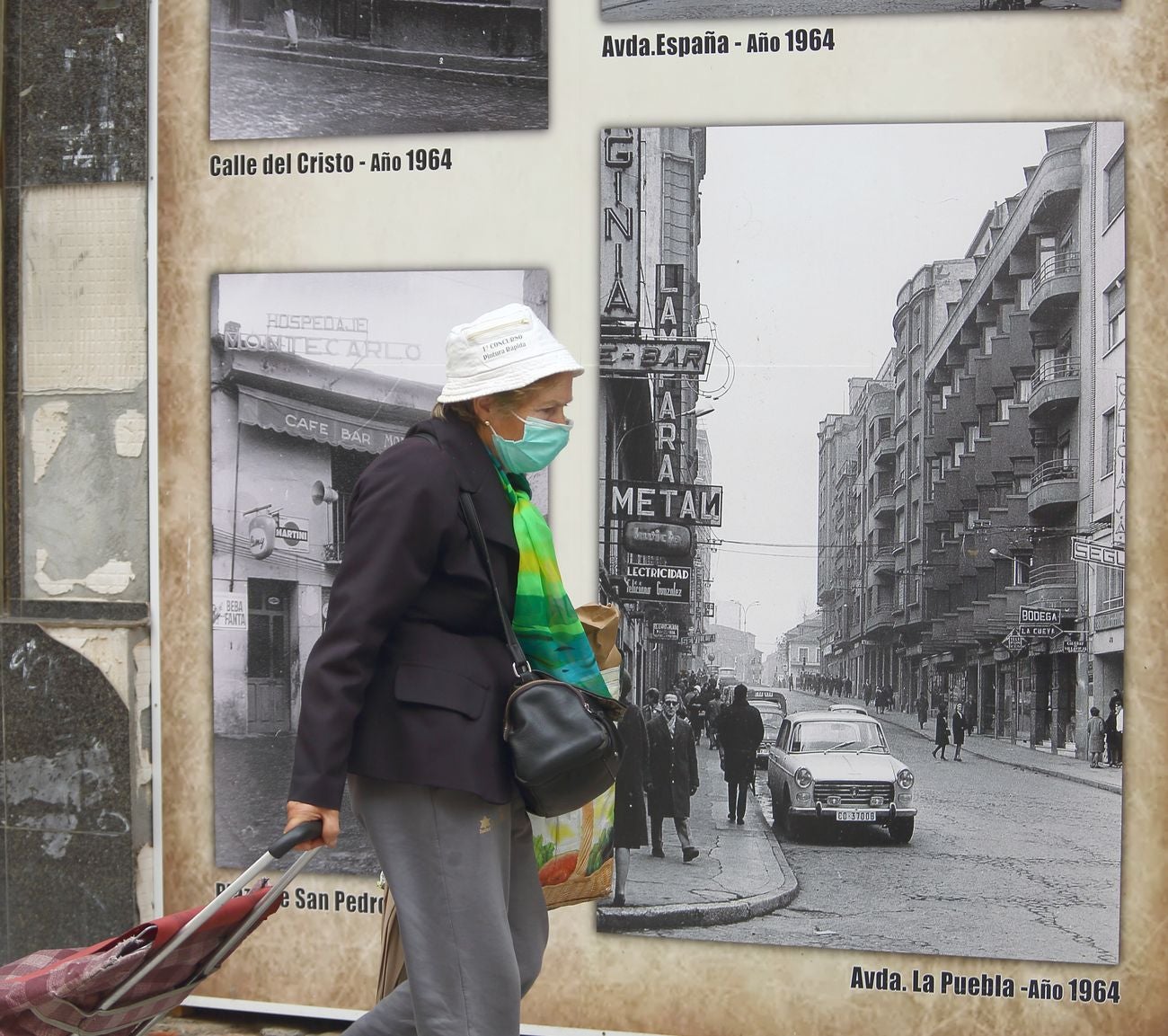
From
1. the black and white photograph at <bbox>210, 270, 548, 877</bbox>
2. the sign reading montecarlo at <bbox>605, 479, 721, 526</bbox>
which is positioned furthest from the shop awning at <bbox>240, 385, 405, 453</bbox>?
the sign reading montecarlo at <bbox>605, 479, 721, 526</bbox>

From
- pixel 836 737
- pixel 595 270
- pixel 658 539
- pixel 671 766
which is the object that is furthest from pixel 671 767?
pixel 595 270

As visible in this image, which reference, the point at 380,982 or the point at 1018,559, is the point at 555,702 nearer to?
the point at 380,982

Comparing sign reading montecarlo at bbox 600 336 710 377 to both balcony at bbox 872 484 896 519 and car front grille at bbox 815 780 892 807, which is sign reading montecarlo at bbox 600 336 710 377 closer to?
balcony at bbox 872 484 896 519

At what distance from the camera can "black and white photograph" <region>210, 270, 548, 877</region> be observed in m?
4.55

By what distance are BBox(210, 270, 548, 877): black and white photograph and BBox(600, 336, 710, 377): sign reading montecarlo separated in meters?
Result: 0.61

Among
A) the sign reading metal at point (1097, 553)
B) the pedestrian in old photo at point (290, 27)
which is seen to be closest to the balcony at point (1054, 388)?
the sign reading metal at point (1097, 553)

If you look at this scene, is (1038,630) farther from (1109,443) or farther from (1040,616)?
(1109,443)

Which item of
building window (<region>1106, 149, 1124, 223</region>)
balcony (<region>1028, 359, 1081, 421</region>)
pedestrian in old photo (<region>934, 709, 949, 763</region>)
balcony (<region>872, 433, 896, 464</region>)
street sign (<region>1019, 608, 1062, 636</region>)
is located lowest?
pedestrian in old photo (<region>934, 709, 949, 763</region>)

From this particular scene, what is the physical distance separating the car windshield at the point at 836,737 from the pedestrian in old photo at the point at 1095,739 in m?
0.66

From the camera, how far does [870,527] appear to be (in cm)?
434

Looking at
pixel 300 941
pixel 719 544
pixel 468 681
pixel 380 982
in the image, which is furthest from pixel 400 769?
pixel 300 941

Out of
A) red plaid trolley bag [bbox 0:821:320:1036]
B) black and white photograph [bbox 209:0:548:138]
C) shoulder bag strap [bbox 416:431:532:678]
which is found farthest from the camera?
black and white photograph [bbox 209:0:548:138]

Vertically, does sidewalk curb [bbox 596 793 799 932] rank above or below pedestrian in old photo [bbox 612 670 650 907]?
below

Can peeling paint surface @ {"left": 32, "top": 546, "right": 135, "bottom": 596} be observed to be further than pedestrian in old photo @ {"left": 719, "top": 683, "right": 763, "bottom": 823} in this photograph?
Yes
